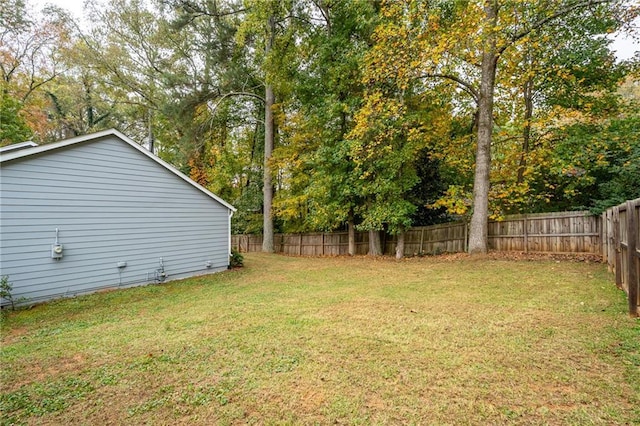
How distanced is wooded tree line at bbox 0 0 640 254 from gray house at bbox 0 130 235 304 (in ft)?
18.8

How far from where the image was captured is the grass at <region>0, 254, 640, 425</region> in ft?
8.11

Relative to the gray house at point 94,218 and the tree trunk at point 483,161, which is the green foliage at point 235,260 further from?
the tree trunk at point 483,161

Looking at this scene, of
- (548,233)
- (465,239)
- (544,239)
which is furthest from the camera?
Result: (465,239)

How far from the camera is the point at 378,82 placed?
1091cm

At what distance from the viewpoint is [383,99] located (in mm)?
10719

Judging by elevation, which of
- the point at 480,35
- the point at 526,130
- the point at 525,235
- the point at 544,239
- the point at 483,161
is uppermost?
the point at 480,35

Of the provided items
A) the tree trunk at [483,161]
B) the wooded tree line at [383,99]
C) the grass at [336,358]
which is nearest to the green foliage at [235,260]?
the wooded tree line at [383,99]

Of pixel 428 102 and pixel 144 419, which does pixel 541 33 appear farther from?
pixel 144 419

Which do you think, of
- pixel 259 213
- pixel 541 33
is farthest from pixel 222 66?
pixel 541 33

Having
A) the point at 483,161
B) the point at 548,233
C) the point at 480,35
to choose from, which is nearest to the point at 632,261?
the point at 548,233

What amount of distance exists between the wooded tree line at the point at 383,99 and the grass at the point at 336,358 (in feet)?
19.7

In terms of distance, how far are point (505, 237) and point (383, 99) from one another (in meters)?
6.70

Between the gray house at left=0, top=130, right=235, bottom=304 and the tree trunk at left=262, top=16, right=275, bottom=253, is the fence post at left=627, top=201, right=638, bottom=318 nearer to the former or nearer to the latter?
the gray house at left=0, top=130, right=235, bottom=304

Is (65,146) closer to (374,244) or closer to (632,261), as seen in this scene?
(632,261)
